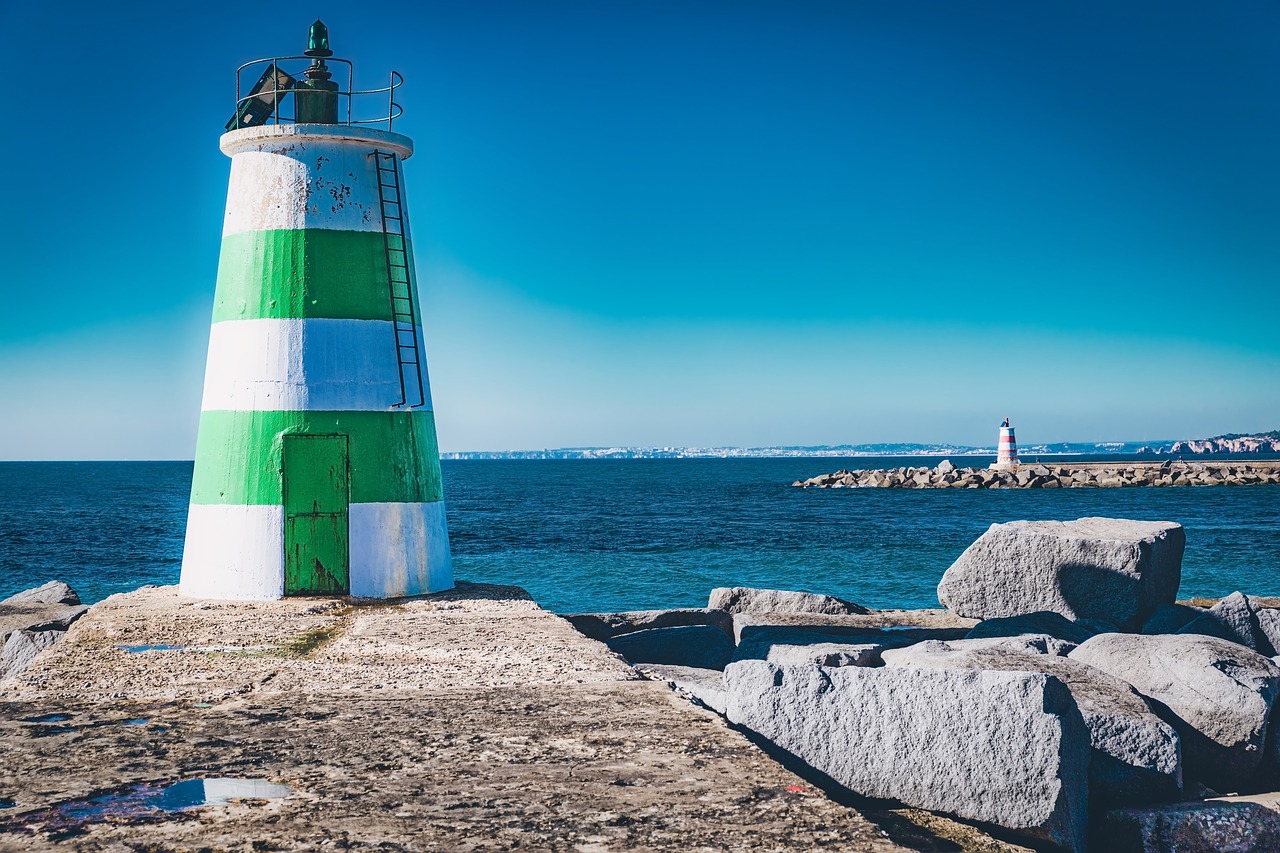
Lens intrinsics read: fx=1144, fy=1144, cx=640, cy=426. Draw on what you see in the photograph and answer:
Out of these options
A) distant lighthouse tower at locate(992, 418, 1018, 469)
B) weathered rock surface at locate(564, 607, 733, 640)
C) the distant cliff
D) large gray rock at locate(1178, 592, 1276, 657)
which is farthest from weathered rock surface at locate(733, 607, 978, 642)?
the distant cliff

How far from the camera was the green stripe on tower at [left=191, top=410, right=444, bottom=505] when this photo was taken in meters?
8.41

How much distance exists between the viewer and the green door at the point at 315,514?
843 centimetres

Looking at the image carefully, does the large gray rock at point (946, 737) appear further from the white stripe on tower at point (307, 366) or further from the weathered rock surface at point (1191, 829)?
the white stripe on tower at point (307, 366)

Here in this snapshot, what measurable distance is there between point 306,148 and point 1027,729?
255 inches

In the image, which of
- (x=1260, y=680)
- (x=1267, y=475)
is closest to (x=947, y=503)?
(x=1267, y=475)

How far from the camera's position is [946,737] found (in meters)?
4.86

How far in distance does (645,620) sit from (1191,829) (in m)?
6.98

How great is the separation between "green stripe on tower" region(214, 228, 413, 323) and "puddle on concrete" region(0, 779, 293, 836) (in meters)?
5.02

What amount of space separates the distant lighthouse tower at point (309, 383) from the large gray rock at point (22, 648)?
1.11m

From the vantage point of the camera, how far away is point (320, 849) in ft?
11.2

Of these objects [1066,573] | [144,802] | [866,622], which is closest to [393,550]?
[144,802]

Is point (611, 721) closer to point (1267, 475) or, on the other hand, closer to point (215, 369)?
point (215, 369)

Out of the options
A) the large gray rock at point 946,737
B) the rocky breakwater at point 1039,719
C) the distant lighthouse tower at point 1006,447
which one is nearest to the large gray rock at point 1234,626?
the rocky breakwater at point 1039,719

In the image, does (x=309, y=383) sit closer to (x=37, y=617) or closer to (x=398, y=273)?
(x=398, y=273)
